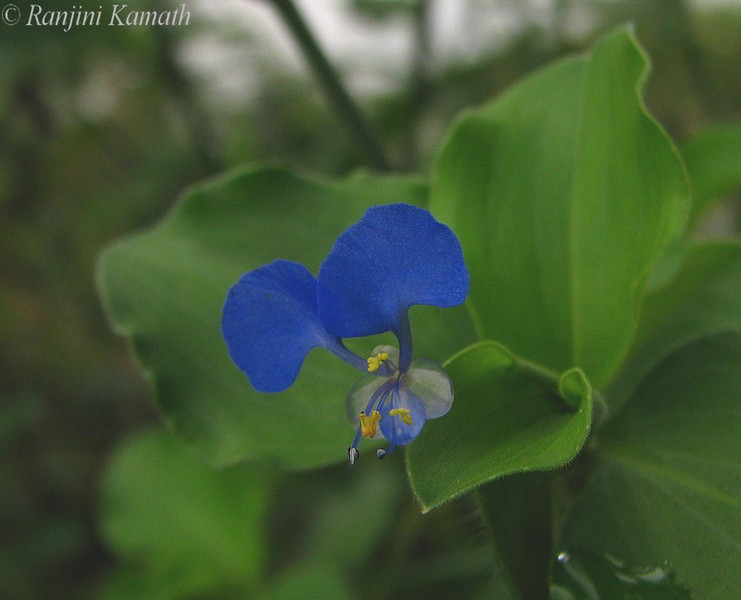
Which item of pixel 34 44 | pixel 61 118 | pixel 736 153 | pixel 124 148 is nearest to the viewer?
pixel 736 153

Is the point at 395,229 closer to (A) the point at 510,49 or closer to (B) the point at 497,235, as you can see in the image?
(B) the point at 497,235

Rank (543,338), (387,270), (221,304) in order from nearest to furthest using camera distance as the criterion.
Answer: (387,270)
(543,338)
(221,304)

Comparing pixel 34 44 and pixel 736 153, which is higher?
pixel 34 44

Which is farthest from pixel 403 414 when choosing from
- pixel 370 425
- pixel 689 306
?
pixel 689 306

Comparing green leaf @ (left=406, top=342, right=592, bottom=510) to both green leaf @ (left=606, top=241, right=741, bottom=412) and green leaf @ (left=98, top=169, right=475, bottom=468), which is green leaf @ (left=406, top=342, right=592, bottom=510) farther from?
green leaf @ (left=606, top=241, right=741, bottom=412)

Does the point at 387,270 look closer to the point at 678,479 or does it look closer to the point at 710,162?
the point at 678,479

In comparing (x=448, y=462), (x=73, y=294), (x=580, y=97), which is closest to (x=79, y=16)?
(x=73, y=294)

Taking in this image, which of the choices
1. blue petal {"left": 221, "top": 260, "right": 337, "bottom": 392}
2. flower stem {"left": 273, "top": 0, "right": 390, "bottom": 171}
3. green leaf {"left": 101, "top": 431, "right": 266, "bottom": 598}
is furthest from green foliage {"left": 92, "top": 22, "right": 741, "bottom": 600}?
green leaf {"left": 101, "top": 431, "right": 266, "bottom": 598}
